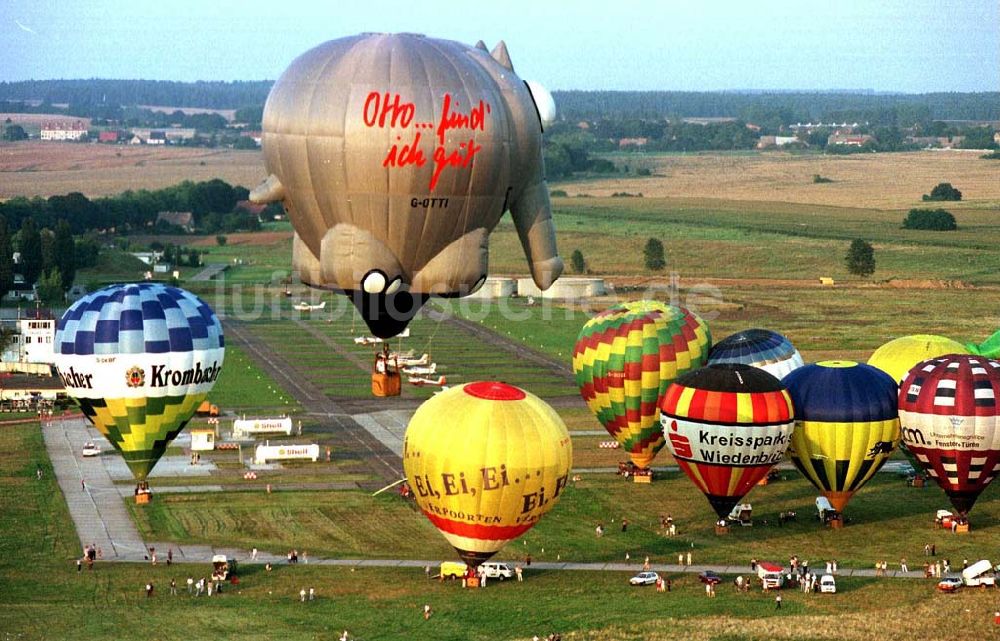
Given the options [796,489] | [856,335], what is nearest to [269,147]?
[796,489]

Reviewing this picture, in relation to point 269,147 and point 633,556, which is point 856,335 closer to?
point 633,556

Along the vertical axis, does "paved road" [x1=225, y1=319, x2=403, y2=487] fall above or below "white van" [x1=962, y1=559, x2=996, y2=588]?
below

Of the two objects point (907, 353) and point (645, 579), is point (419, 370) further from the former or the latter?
point (645, 579)

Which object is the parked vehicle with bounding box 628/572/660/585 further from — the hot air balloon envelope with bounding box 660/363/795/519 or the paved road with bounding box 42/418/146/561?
the paved road with bounding box 42/418/146/561

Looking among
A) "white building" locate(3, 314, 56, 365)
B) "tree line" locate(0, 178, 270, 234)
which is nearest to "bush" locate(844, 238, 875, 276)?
"tree line" locate(0, 178, 270, 234)

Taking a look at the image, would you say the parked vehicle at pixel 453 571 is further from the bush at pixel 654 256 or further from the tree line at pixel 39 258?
the bush at pixel 654 256
